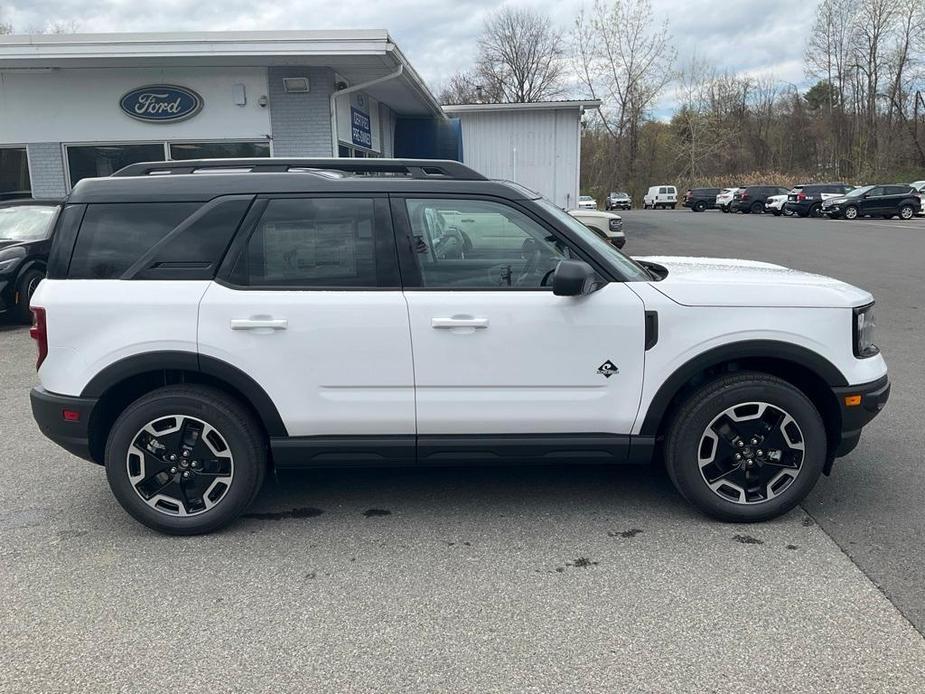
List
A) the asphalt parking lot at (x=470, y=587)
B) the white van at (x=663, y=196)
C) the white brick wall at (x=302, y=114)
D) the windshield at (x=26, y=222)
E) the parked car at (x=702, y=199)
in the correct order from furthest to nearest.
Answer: the white van at (x=663, y=196) → the parked car at (x=702, y=199) → the white brick wall at (x=302, y=114) → the windshield at (x=26, y=222) → the asphalt parking lot at (x=470, y=587)

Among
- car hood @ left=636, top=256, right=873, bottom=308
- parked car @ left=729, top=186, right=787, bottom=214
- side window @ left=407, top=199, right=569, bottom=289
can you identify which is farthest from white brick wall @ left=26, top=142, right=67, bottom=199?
parked car @ left=729, top=186, right=787, bottom=214

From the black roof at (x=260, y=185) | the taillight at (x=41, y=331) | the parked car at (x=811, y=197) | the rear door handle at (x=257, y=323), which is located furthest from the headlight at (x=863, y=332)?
the parked car at (x=811, y=197)

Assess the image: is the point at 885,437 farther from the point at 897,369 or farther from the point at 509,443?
the point at 509,443

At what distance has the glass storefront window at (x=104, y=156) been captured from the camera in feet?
42.6

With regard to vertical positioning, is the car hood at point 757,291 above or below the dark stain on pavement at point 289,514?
above

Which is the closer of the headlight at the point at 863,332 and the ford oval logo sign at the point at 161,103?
the headlight at the point at 863,332

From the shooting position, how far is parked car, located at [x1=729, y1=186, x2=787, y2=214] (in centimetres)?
4434

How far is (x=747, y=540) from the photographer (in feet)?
11.9

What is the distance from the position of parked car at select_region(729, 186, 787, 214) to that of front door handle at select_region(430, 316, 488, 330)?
45199 mm

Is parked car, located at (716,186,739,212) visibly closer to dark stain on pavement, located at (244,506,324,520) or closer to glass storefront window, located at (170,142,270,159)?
glass storefront window, located at (170,142,270,159)

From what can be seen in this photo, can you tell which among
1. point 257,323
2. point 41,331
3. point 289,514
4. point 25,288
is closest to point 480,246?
point 257,323

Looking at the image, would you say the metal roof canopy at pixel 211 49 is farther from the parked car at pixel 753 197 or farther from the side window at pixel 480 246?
the parked car at pixel 753 197

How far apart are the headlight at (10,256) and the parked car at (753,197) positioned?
1681 inches

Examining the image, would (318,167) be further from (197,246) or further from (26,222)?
(26,222)
